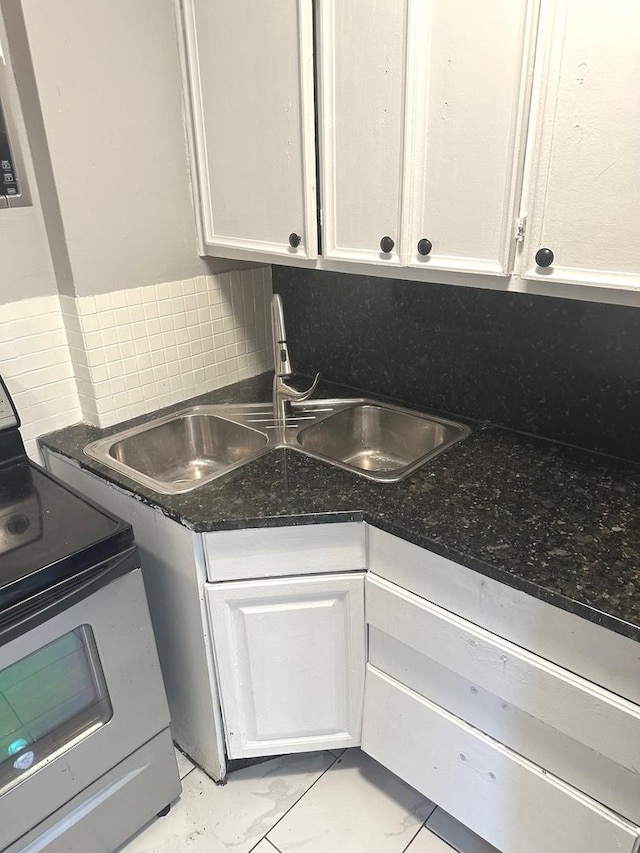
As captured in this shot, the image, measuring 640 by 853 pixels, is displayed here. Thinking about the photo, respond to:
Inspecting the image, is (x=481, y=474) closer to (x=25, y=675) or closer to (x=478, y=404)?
(x=478, y=404)

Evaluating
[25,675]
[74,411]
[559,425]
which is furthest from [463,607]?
[74,411]

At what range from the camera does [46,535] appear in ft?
3.98

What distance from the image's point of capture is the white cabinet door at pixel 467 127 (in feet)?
3.51

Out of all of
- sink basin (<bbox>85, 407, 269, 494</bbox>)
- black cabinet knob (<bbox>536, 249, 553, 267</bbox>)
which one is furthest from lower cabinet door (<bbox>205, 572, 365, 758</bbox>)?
black cabinet knob (<bbox>536, 249, 553, 267</bbox>)

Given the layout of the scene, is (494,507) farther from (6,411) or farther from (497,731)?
(6,411)

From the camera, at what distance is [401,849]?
1.46 metres

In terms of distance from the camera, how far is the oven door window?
117cm

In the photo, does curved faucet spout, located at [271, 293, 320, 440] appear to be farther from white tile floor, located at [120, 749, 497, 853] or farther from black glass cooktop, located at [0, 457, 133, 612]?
white tile floor, located at [120, 749, 497, 853]

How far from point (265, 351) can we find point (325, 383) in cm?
25

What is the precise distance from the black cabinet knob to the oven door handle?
947 mm

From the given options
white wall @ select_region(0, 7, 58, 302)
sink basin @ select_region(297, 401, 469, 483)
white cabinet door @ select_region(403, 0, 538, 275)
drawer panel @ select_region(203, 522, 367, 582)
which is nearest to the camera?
A: white cabinet door @ select_region(403, 0, 538, 275)

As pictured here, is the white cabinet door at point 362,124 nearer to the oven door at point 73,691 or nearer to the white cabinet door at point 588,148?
the white cabinet door at point 588,148

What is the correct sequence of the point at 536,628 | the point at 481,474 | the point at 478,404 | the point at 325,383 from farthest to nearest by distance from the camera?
the point at 325,383, the point at 478,404, the point at 481,474, the point at 536,628

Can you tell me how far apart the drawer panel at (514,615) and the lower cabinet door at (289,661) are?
0.42 ft
